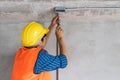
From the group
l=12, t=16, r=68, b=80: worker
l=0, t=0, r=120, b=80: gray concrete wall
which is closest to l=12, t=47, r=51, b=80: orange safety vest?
l=12, t=16, r=68, b=80: worker

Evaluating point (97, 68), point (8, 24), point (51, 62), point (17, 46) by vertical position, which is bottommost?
point (51, 62)

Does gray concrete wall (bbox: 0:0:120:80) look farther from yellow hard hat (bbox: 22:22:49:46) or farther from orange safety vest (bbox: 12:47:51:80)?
orange safety vest (bbox: 12:47:51:80)

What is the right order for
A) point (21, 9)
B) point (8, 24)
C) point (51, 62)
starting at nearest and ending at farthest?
point (51, 62) → point (21, 9) → point (8, 24)

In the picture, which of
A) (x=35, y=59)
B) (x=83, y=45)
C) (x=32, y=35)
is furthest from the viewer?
(x=83, y=45)

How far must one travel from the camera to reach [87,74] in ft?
11.3

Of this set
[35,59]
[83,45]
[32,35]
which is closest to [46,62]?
[35,59]

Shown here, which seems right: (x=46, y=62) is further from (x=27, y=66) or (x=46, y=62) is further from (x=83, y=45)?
(x=83, y=45)

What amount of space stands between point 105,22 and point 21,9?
1010 mm

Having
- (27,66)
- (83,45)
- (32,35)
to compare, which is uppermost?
(83,45)

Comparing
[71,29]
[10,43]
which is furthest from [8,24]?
[71,29]

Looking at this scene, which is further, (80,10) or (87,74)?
(87,74)

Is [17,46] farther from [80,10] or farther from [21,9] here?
[80,10]

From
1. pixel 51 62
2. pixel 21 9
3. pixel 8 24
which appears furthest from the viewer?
pixel 8 24

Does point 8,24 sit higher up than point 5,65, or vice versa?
point 8,24
